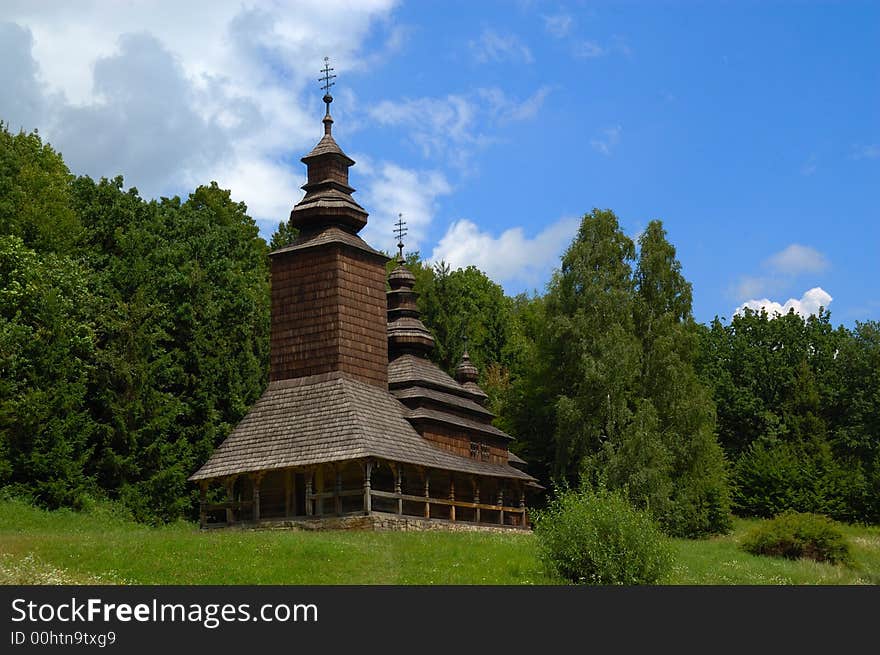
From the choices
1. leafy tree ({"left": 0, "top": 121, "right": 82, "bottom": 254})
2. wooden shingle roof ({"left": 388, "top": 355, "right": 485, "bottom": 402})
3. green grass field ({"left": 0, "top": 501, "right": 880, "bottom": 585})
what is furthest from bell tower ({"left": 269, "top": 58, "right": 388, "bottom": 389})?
leafy tree ({"left": 0, "top": 121, "right": 82, "bottom": 254})

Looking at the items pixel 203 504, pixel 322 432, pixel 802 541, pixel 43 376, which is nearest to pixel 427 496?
pixel 322 432

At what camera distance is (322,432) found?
3775 cm

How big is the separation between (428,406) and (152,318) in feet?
38.5

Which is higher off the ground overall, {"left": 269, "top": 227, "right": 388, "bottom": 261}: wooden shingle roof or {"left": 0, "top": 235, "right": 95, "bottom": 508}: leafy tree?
{"left": 269, "top": 227, "right": 388, "bottom": 261}: wooden shingle roof

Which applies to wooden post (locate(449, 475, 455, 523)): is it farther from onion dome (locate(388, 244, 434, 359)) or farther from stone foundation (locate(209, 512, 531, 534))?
onion dome (locate(388, 244, 434, 359))

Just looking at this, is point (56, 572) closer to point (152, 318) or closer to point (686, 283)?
point (152, 318)

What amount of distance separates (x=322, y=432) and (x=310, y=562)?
34.0 ft

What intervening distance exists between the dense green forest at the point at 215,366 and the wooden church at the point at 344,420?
12.8 ft

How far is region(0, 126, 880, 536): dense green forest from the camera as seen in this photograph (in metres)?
42.7

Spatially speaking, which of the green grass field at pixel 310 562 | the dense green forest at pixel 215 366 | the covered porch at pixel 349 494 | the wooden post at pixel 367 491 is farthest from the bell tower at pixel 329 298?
the green grass field at pixel 310 562

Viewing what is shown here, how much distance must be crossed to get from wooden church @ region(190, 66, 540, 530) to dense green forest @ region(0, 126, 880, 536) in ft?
12.8

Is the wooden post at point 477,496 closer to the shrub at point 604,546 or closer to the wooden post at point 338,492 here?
the wooden post at point 338,492

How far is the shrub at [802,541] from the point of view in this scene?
3856 cm

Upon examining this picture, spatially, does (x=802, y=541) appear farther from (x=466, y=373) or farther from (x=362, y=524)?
(x=466, y=373)
